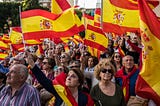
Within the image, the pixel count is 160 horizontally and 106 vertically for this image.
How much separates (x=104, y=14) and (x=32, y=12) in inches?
77.4

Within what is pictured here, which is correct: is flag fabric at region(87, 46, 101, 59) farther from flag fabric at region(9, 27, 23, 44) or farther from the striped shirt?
the striped shirt

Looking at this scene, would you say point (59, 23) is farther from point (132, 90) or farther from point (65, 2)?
point (132, 90)

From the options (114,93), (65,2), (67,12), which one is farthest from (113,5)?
(114,93)

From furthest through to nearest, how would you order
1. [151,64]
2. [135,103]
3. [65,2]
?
1. [65,2]
2. [135,103]
3. [151,64]

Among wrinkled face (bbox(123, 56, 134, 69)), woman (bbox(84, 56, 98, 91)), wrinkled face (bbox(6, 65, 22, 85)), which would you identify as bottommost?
woman (bbox(84, 56, 98, 91))

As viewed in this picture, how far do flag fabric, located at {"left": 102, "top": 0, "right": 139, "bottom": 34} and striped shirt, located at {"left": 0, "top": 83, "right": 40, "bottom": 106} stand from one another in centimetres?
388

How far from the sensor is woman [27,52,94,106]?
4836 mm

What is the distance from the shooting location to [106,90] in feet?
16.7

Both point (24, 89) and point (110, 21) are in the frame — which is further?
point (110, 21)

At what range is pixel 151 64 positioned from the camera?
468cm

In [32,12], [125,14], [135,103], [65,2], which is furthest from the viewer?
[65,2]

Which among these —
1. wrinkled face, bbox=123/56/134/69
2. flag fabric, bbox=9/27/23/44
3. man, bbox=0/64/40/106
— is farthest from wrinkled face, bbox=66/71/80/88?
flag fabric, bbox=9/27/23/44

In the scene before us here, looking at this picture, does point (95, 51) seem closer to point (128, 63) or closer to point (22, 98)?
point (128, 63)

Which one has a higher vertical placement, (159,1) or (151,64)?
(159,1)
